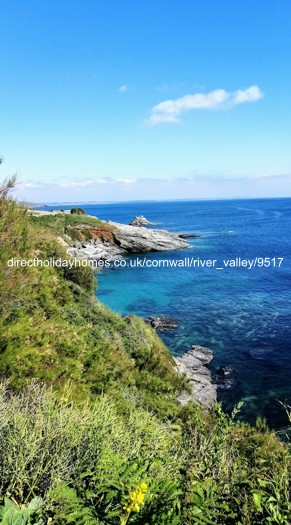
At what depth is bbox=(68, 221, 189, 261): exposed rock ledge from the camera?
60031 millimetres

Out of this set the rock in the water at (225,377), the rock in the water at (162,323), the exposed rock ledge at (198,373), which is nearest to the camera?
the exposed rock ledge at (198,373)

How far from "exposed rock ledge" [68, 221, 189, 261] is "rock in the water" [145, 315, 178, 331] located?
2834 centimetres

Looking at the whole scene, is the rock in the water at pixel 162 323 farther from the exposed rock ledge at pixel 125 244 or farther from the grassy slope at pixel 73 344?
the exposed rock ledge at pixel 125 244

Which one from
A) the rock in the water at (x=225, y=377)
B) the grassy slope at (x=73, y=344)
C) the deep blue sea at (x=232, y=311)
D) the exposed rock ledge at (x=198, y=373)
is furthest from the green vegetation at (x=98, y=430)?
the deep blue sea at (x=232, y=311)

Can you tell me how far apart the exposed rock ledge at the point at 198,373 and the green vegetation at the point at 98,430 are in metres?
2.07

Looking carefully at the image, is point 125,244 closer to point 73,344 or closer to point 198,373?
point 198,373

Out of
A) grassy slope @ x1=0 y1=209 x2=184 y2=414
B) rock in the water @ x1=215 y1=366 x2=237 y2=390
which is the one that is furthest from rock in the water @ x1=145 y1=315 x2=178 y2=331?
grassy slope @ x1=0 y1=209 x2=184 y2=414

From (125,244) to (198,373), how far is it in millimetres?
45450

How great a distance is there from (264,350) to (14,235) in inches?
837

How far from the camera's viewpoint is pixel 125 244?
65.6m

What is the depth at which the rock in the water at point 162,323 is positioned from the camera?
29750 millimetres

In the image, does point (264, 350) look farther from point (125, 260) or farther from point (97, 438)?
point (125, 260)

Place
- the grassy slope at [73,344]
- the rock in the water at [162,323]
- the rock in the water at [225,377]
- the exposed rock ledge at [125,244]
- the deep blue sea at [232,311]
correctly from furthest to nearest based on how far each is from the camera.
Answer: the exposed rock ledge at [125,244], the rock in the water at [162,323], the rock in the water at [225,377], the deep blue sea at [232,311], the grassy slope at [73,344]

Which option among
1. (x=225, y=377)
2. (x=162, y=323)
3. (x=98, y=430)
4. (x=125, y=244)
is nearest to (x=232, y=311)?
(x=162, y=323)
